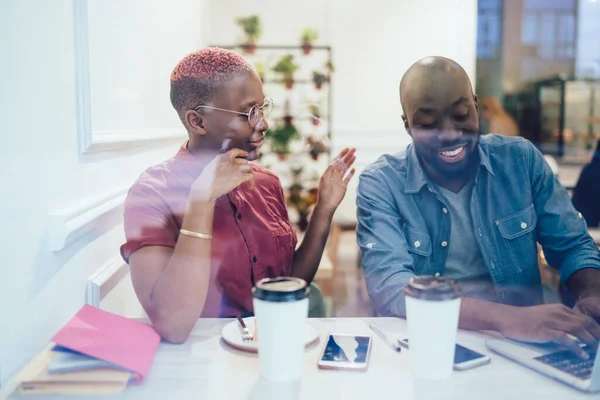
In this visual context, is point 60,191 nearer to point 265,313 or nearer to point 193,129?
point 193,129

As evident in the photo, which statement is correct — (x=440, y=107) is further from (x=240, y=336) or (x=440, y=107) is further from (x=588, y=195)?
(x=588, y=195)

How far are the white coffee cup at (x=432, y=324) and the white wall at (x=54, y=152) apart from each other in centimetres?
66

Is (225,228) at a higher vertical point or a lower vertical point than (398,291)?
higher

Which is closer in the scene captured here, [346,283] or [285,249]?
[285,249]

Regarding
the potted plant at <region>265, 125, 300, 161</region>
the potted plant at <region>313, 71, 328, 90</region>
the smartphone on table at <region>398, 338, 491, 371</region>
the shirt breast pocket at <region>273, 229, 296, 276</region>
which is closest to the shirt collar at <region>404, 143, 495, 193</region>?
the shirt breast pocket at <region>273, 229, 296, 276</region>

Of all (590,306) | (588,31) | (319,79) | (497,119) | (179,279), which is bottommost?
(590,306)

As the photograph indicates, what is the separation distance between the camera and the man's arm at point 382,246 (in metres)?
1.20

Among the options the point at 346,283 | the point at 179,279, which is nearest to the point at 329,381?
the point at 179,279

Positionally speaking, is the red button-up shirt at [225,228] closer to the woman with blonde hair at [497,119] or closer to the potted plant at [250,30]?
the woman with blonde hair at [497,119]

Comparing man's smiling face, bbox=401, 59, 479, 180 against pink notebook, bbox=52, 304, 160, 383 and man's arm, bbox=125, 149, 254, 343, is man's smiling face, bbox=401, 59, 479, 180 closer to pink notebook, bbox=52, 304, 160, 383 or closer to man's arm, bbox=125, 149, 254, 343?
man's arm, bbox=125, 149, 254, 343

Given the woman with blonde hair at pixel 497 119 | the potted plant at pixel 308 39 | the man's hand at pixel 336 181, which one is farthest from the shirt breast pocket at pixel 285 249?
the potted plant at pixel 308 39

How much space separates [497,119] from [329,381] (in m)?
1.01

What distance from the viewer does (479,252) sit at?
4.55 ft

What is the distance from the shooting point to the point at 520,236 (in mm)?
1416
